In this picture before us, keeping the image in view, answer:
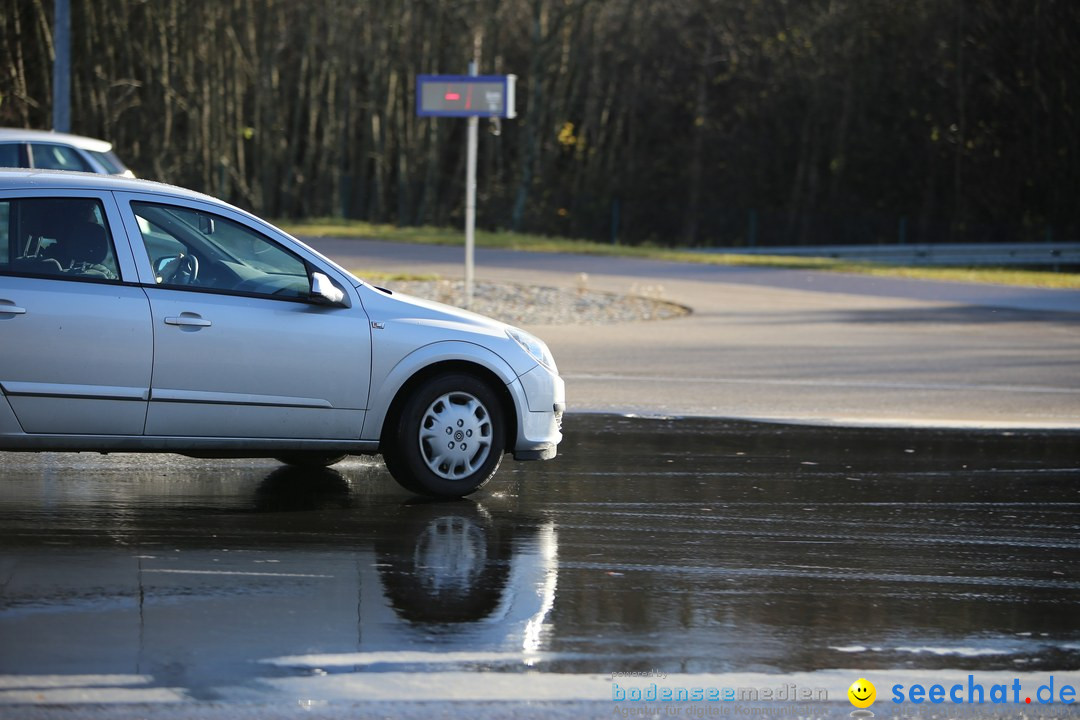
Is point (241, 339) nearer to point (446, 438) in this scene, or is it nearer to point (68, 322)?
point (68, 322)

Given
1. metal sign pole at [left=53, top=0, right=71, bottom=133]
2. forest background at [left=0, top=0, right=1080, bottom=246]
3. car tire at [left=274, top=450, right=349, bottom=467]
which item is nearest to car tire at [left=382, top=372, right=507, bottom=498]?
car tire at [left=274, top=450, right=349, bottom=467]

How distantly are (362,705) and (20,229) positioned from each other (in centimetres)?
393

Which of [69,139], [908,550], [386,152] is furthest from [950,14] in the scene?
[908,550]

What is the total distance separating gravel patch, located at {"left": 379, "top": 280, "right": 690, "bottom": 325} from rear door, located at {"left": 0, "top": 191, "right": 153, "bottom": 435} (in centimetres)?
1104

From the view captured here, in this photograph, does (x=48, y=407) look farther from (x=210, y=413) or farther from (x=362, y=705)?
(x=362, y=705)

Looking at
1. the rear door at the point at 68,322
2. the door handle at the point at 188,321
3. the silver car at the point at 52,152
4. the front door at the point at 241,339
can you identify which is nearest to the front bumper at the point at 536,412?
the front door at the point at 241,339

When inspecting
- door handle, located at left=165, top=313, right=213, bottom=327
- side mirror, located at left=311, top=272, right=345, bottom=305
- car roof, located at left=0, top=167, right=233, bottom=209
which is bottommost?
door handle, located at left=165, top=313, right=213, bottom=327

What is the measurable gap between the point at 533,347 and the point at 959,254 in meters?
32.6

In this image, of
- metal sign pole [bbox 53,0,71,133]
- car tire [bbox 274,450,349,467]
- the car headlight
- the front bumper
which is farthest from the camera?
metal sign pole [bbox 53,0,71,133]

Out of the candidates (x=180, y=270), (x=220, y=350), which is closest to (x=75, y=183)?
(x=180, y=270)

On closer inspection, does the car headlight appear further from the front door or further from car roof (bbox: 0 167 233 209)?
car roof (bbox: 0 167 233 209)

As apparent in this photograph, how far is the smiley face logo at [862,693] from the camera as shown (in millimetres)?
5203

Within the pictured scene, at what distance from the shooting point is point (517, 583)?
670 cm

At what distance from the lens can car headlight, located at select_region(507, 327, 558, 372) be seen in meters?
8.77
